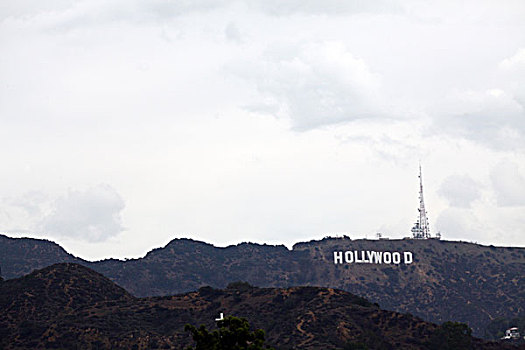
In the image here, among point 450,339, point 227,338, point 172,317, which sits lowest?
point 227,338

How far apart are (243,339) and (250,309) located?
104 metres

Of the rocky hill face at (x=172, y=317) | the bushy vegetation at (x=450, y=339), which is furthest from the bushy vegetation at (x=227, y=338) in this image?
the rocky hill face at (x=172, y=317)

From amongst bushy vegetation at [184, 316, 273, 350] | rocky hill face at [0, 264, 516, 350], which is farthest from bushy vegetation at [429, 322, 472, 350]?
bushy vegetation at [184, 316, 273, 350]

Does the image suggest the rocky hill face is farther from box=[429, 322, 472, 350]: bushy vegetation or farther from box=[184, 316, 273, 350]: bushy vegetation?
box=[184, 316, 273, 350]: bushy vegetation

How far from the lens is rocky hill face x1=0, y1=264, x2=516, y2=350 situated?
5241 inches

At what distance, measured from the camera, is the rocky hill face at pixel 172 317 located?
13312 centimetres

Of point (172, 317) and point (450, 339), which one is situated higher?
point (172, 317)

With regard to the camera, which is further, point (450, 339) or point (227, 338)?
point (450, 339)

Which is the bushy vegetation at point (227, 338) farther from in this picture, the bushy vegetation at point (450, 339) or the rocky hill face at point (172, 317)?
the rocky hill face at point (172, 317)

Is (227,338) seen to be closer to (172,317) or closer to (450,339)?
(450,339)

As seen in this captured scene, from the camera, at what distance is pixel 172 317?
500 feet

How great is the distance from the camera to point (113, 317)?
150250 millimetres

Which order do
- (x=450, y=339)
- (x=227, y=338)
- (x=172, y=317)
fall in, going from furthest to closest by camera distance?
(x=172, y=317)
(x=450, y=339)
(x=227, y=338)

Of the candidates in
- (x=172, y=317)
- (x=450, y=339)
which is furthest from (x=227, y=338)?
(x=172, y=317)
